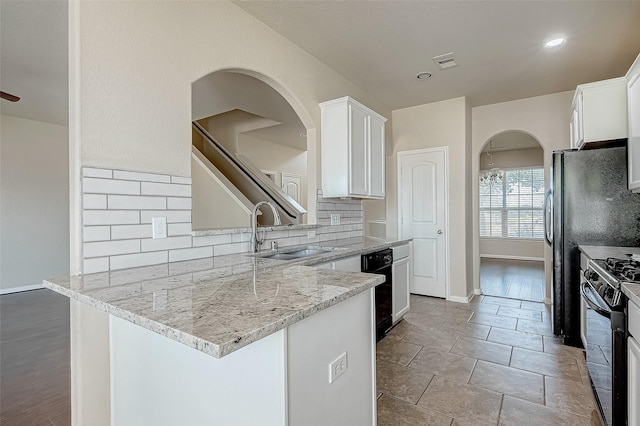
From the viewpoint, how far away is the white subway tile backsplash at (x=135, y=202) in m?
1.64

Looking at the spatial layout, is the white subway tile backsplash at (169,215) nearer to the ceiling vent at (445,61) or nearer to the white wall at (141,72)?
the white wall at (141,72)

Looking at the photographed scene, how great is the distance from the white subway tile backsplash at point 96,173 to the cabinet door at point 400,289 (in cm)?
252

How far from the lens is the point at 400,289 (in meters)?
3.41

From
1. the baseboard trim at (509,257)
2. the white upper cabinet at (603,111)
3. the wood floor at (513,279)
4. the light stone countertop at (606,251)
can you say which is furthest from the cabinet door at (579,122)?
the baseboard trim at (509,257)

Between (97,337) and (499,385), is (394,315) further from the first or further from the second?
(97,337)

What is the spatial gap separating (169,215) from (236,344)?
53.7 inches

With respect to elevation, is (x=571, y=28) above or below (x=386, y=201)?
above

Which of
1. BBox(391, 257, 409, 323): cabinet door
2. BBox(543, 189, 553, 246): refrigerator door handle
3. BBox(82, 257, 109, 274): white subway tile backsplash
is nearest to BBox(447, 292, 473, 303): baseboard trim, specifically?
BBox(391, 257, 409, 323): cabinet door

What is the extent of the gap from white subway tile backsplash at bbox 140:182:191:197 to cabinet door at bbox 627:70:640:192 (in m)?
3.09

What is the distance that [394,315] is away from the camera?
3.24 metres

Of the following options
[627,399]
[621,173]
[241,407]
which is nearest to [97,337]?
[241,407]

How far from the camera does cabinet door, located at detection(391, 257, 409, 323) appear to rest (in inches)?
128

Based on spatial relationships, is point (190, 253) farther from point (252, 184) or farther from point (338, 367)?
point (252, 184)

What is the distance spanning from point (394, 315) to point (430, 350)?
495 millimetres
